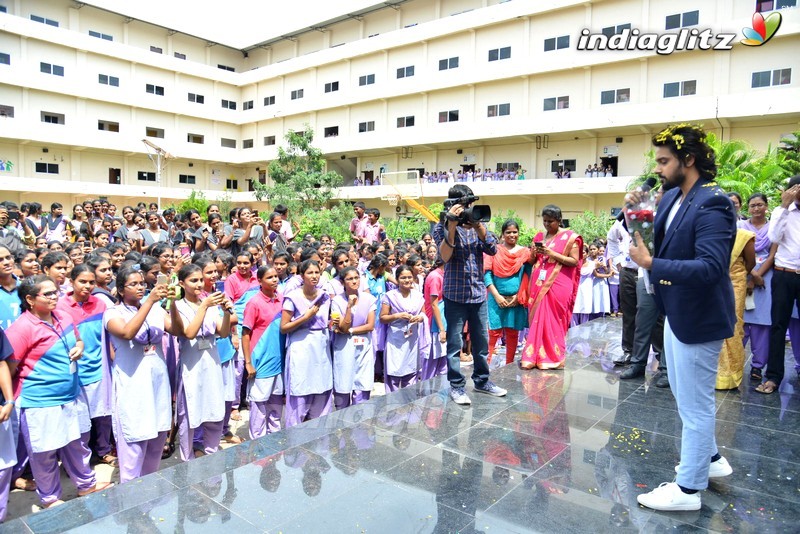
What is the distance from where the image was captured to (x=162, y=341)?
148 inches

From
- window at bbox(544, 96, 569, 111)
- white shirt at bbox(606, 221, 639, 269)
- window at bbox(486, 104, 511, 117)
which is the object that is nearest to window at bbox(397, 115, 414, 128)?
window at bbox(486, 104, 511, 117)

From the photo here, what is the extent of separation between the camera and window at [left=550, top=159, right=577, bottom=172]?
2600 centimetres

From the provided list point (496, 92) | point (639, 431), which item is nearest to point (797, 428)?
point (639, 431)

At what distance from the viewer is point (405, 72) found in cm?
3025

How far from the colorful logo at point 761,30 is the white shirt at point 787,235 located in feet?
63.9

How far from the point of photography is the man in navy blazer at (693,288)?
255 cm

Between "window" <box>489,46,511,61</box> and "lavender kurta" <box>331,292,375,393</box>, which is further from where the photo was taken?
"window" <box>489,46,511,61</box>

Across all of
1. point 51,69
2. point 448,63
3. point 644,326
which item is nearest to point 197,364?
point 644,326

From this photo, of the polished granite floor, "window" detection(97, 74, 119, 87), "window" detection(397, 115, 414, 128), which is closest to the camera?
the polished granite floor

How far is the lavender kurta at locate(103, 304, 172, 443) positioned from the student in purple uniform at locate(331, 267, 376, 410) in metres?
1.40

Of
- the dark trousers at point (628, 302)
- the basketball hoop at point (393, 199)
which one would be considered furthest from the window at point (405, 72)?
the dark trousers at point (628, 302)

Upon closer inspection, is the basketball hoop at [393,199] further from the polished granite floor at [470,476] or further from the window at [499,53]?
the polished granite floor at [470,476]

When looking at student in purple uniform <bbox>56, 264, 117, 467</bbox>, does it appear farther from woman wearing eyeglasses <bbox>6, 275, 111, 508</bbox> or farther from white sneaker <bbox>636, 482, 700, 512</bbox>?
white sneaker <bbox>636, 482, 700, 512</bbox>

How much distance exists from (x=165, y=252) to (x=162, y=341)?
159 cm
